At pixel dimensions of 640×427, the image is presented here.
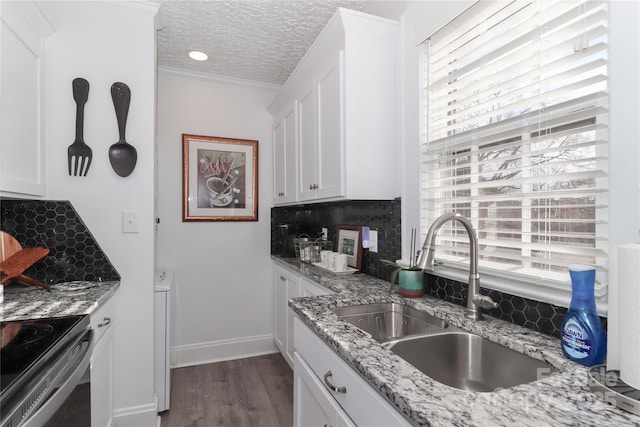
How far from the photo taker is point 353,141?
5.98 feet

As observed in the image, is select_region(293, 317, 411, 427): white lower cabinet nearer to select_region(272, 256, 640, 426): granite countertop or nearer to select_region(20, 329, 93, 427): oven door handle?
select_region(272, 256, 640, 426): granite countertop

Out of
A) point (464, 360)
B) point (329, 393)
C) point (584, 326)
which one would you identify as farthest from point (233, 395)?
point (584, 326)

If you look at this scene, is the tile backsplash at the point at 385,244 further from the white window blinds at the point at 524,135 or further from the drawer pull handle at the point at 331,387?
the drawer pull handle at the point at 331,387

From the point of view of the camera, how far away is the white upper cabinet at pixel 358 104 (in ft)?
5.95

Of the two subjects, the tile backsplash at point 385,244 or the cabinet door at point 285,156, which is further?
the cabinet door at point 285,156

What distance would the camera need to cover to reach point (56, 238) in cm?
183

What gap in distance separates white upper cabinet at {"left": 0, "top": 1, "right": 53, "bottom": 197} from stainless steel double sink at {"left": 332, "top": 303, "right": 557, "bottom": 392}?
1.73 m

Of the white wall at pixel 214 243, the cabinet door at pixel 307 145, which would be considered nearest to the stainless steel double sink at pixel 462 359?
the cabinet door at pixel 307 145

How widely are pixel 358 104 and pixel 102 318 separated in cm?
172

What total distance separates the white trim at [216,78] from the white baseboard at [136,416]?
2.51 m

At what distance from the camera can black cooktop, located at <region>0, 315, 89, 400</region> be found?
886 millimetres

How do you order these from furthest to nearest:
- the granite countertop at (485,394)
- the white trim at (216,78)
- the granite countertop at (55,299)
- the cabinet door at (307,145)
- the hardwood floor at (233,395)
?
the white trim at (216,78)
the cabinet door at (307,145)
the hardwood floor at (233,395)
the granite countertop at (55,299)
the granite countertop at (485,394)

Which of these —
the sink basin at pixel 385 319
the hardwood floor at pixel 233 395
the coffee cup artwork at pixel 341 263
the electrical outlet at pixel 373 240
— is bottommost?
the hardwood floor at pixel 233 395

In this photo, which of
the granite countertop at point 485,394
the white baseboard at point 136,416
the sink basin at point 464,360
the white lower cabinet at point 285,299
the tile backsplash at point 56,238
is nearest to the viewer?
the granite countertop at point 485,394
